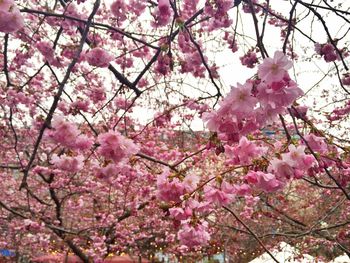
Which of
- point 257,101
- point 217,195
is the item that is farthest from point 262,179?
point 257,101

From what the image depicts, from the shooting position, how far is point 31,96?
4.38 meters

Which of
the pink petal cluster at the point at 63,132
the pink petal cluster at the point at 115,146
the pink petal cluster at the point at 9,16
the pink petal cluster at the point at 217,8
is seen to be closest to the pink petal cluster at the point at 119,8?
the pink petal cluster at the point at 217,8

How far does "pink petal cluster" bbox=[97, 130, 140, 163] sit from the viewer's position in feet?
7.19

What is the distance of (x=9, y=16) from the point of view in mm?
1618

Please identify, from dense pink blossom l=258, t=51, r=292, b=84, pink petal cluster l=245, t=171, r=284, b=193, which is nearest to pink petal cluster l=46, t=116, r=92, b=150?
pink petal cluster l=245, t=171, r=284, b=193

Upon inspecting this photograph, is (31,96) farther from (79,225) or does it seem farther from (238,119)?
(79,225)

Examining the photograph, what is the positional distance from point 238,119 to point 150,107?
4420mm

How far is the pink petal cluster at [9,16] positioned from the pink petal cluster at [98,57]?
1.36 m

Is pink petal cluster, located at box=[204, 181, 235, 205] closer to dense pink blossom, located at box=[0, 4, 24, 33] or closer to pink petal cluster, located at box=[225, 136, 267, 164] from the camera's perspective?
pink petal cluster, located at box=[225, 136, 267, 164]

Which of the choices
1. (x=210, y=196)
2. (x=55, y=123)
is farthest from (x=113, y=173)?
(x=210, y=196)

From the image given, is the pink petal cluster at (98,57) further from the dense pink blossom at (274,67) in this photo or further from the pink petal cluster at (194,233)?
the dense pink blossom at (274,67)

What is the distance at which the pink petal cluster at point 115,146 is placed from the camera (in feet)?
7.19

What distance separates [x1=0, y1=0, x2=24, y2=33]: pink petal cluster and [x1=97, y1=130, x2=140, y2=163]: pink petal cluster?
705 millimetres

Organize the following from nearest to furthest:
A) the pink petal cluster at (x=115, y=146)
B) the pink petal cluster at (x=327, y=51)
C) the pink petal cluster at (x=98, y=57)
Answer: the pink petal cluster at (x=115, y=146)
the pink petal cluster at (x=327, y=51)
the pink petal cluster at (x=98, y=57)
